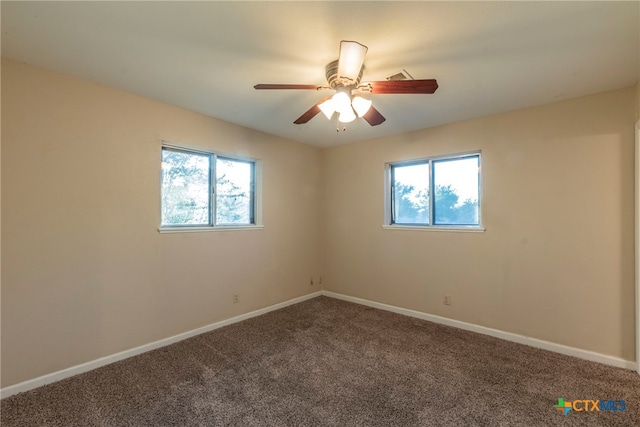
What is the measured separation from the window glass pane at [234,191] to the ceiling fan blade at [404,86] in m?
2.15

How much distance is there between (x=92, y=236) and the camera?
2.35 m

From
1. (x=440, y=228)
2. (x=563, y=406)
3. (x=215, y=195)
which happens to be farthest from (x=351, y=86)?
Result: (x=563, y=406)

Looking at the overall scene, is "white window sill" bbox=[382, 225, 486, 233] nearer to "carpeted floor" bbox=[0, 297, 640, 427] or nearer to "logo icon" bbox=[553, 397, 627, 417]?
"carpeted floor" bbox=[0, 297, 640, 427]

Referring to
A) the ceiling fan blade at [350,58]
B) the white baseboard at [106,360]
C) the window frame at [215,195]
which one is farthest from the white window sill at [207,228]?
the ceiling fan blade at [350,58]

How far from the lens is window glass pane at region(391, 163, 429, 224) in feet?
11.8

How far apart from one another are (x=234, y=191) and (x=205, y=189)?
387 millimetres

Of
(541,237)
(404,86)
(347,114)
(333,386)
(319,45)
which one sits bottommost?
(333,386)

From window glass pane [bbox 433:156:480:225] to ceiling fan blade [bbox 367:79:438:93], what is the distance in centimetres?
181

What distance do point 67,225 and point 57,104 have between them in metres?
0.93

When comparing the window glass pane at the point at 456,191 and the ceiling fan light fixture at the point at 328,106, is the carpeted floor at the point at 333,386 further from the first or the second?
the ceiling fan light fixture at the point at 328,106

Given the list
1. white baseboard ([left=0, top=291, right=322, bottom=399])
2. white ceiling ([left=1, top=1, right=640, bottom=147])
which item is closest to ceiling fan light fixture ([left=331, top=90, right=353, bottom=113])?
white ceiling ([left=1, top=1, right=640, bottom=147])

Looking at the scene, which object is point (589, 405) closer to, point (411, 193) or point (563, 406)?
point (563, 406)

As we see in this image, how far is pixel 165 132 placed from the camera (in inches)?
110

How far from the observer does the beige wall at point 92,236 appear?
79.4 inches
